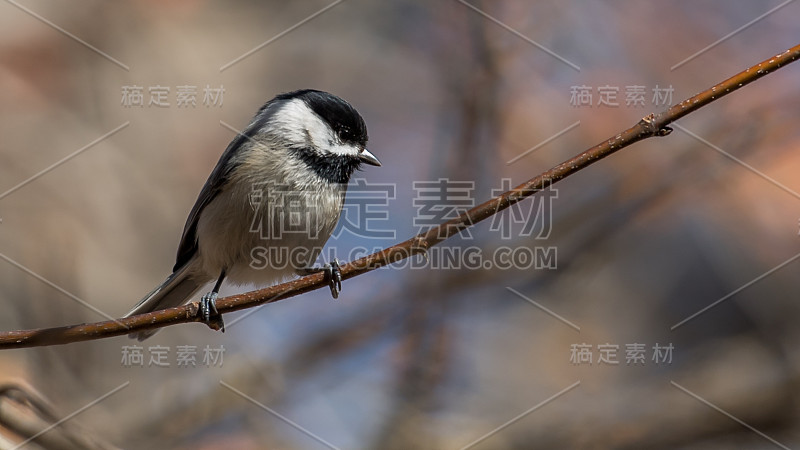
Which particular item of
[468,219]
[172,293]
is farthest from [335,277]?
[172,293]

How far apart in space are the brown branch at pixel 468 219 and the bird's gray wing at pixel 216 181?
947 millimetres

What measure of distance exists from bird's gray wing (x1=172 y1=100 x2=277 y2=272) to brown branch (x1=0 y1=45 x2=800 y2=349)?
947 millimetres

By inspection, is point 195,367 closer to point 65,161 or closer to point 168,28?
point 65,161

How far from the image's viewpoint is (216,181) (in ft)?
8.38

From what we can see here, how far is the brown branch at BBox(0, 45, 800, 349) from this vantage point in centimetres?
136

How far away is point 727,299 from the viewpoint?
2.89m

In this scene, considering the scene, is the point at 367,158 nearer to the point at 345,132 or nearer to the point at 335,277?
the point at 345,132

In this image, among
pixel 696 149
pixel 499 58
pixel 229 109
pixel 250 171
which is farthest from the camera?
pixel 229 109

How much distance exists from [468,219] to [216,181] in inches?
56.0

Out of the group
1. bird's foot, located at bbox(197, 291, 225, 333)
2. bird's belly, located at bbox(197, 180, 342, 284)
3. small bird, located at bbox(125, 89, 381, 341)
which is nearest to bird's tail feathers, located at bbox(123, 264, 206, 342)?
small bird, located at bbox(125, 89, 381, 341)

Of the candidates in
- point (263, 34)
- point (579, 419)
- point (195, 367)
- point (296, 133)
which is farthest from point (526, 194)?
point (263, 34)

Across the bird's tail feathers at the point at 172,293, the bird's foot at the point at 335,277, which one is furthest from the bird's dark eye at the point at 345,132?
the bird's tail feathers at the point at 172,293

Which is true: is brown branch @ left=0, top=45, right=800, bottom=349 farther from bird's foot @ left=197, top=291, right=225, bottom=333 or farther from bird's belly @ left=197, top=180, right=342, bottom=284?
bird's belly @ left=197, top=180, right=342, bottom=284

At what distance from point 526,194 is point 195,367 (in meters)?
1.88
